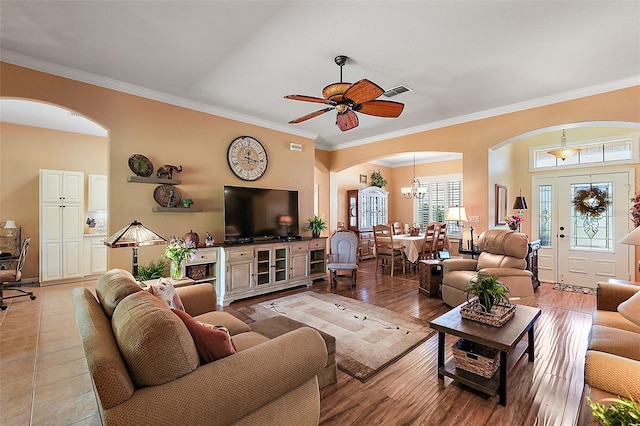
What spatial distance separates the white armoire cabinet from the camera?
17.5 feet

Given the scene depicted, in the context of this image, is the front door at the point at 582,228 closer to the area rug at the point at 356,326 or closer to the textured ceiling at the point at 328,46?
the textured ceiling at the point at 328,46

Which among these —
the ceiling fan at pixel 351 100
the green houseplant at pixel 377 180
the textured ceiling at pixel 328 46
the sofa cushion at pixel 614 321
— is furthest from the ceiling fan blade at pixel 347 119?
the green houseplant at pixel 377 180

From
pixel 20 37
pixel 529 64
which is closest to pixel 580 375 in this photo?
pixel 529 64

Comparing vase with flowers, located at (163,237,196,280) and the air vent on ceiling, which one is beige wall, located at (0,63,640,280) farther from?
the air vent on ceiling

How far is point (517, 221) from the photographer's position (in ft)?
16.4

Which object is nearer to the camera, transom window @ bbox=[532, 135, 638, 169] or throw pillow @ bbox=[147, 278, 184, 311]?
throw pillow @ bbox=[147, 278, 184, 311]

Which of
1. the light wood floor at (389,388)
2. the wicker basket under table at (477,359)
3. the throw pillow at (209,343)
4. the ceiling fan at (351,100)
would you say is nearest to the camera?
the throw pillow at (209,343)

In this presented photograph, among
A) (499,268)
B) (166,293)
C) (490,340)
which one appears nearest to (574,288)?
(499,268)

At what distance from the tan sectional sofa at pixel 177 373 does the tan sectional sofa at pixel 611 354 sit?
139cm

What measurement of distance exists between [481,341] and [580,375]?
1.11 metres

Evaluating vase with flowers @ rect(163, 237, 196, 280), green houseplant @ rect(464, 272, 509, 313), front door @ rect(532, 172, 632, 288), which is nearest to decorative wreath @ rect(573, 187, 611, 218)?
front door @ rect(532, 172, 632, 288)

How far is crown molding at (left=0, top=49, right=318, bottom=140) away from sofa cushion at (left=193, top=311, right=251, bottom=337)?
124 inches

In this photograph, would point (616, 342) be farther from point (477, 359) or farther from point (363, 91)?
point (363, 91)

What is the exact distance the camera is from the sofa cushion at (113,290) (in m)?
1.66
